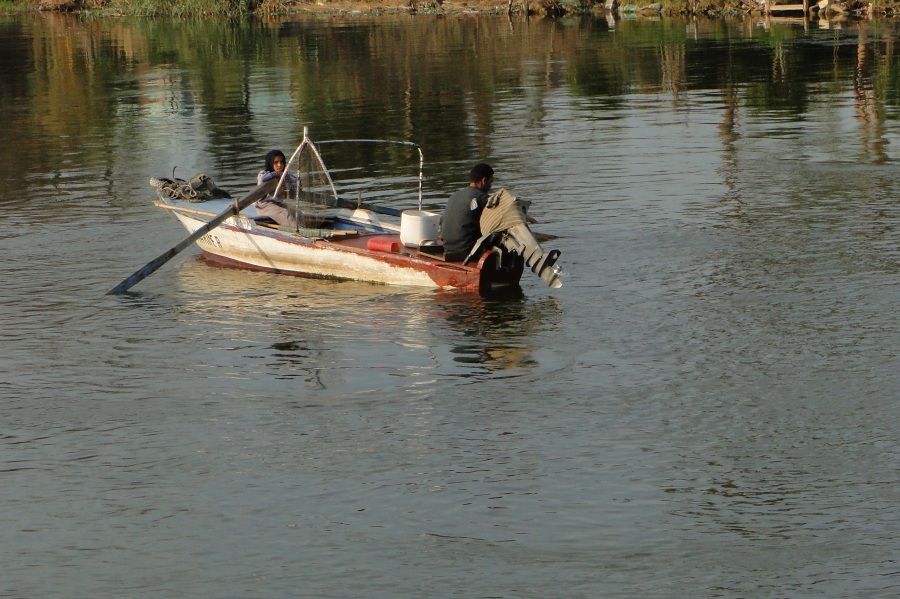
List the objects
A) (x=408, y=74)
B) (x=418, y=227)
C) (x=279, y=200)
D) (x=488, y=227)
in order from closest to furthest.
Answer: (x=488, y=227)
(x=418, y=227)
(x=279, y=200)
(x=408, y=74)

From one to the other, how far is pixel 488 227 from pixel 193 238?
13.5ft

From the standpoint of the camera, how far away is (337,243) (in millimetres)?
16109

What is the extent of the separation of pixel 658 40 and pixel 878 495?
131 ft

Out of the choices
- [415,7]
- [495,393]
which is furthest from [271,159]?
[415,7]

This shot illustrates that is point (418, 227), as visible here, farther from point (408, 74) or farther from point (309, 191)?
point (408, 74)

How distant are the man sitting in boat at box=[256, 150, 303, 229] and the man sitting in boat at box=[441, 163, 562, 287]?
250cm

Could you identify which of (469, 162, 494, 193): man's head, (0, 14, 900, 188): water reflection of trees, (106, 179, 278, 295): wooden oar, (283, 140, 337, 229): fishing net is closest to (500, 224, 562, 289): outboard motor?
(469, 162, 494, 193): man's head

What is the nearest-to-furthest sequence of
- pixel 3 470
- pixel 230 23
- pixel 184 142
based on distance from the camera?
pixel 3 470 → pixel 184 142 → pixel 230 23

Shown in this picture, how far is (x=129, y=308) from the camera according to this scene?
15.8 meters

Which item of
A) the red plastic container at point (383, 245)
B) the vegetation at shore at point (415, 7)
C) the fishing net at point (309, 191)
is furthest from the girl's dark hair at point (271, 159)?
the vegetation at shore at point (415, 7)

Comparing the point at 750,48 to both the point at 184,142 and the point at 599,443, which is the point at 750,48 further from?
the point at 599,443

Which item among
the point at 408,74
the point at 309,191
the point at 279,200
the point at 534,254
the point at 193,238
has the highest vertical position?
the point at 408,74

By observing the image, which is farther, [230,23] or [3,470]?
[230,23]

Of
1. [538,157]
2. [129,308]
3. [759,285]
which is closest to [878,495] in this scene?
[759,285]
